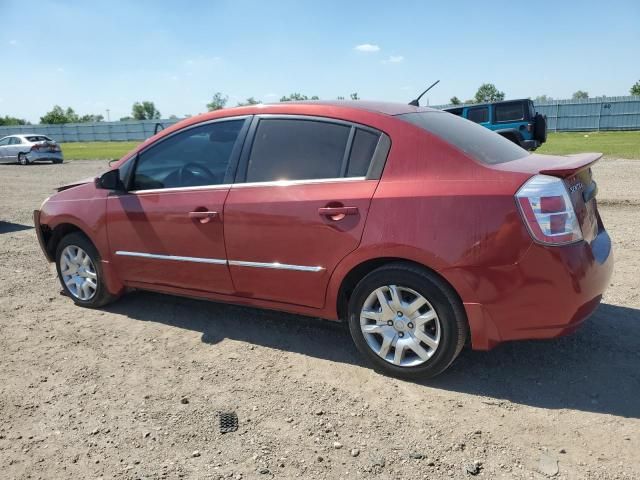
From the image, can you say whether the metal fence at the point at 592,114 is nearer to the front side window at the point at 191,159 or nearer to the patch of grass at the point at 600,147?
the patch of grass at the point at 600,147

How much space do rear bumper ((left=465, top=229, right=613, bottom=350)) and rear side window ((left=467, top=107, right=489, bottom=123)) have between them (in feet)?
49.3

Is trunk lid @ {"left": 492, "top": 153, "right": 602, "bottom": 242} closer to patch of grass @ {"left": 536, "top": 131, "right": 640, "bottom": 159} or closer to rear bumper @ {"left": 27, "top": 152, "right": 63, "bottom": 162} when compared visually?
patch of grass @ {"left": 536, "top": 131, "right": 640, "bottom": 159}

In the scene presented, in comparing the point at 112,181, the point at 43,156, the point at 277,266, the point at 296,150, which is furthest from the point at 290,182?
the point at 43,156

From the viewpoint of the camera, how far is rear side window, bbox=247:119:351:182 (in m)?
3.48

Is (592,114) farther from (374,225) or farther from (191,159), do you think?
(374,225)

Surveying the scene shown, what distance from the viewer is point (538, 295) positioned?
2.91 m

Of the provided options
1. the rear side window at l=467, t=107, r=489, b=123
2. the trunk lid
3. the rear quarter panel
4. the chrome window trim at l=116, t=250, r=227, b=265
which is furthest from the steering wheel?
the rear side window at l=467, t=107, r=489, b=123

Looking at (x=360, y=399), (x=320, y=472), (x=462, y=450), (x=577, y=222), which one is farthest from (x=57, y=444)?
(x=577, y=222)

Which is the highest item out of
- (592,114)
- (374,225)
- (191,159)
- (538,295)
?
(592,114)

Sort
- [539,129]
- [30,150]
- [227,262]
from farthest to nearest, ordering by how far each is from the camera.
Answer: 1. [30,150]
2. [539,129]
3. [227,262]

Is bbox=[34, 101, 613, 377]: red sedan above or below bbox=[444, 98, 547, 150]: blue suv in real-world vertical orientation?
below

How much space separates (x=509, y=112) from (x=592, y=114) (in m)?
27.0

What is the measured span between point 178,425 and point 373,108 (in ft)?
7.73

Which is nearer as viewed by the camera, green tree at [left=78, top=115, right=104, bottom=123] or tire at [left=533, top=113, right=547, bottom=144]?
tire at [left=533, top=113, right=547, bottom=144]
